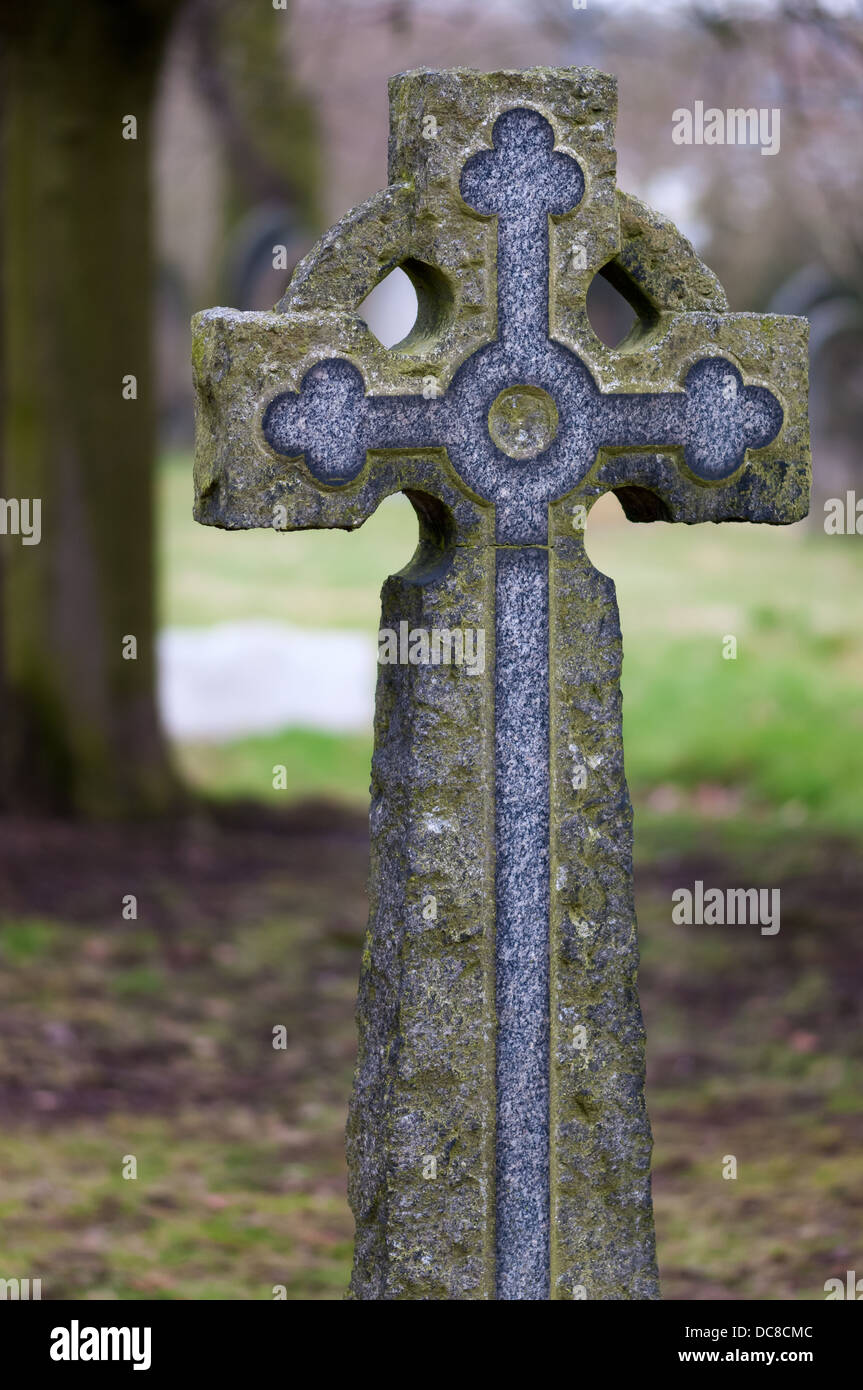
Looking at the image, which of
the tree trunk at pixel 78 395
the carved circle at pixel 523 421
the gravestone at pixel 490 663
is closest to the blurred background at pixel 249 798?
the tree trunk at pixel 78 395

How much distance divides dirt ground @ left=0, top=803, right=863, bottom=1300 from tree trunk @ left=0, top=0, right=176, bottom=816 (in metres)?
0.53

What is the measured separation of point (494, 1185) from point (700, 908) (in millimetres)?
5246

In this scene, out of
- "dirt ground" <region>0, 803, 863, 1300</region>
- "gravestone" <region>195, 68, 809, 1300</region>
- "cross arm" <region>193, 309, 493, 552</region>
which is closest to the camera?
"cross arm" <region>193, 309, 493, 552</region>

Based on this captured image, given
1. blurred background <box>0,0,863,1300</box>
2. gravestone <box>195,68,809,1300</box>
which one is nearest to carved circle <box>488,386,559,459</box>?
gravestone <box>195,68,809,1300</box>

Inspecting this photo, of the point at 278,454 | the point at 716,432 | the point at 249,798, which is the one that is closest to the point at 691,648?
the point at 249,798

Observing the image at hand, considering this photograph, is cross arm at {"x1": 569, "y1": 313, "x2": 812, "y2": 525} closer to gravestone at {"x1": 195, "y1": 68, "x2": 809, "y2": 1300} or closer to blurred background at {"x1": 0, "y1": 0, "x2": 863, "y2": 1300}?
gravestone at {"x1": 195, "y1": 68, "x2": 809, "y2": 1300}

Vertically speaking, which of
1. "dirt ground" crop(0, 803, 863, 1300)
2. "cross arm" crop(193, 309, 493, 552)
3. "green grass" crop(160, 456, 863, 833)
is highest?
"green grass" crop(160, 456, 863, 833)

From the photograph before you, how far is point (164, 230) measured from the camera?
30.6m

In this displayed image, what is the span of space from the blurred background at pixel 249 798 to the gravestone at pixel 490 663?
5.23 feet

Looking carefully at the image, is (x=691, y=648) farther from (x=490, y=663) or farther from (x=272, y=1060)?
(x=490, y=663)

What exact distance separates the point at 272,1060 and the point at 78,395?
12.3 feet

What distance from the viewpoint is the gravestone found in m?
3.42

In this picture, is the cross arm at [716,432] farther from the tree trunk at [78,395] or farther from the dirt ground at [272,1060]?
the tree trunk at [78,395]

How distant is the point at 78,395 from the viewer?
8969 millimetres
